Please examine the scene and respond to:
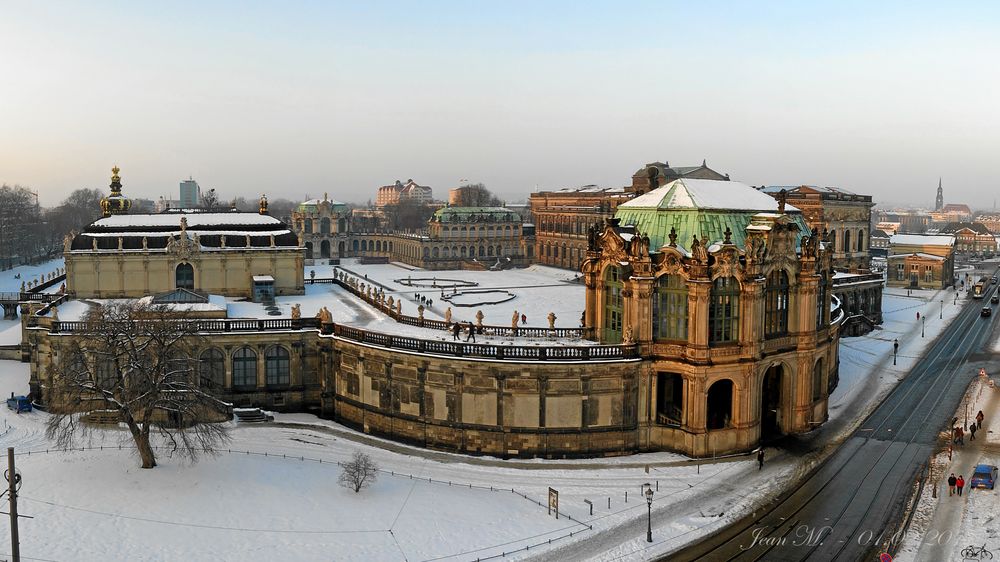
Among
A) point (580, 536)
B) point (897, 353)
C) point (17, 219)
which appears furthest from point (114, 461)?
point (17, 219)

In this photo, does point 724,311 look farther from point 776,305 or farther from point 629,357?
point 629,357

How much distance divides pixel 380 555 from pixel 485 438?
1360 centimetres

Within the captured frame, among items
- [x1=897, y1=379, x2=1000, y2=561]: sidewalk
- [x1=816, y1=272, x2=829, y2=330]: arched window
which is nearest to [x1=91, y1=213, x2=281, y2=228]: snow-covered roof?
[x1=816, y1=272, x2=829, y2=330]: arched window

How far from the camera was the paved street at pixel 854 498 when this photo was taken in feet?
114

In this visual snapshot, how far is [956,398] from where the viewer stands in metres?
61.8

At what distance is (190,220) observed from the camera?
77125 mm

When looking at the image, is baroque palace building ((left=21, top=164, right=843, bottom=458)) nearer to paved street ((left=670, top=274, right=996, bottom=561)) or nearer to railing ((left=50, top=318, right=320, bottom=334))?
railing ((left=50, top=318, right=320, bottom=334))

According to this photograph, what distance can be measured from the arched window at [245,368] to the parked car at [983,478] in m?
42.8

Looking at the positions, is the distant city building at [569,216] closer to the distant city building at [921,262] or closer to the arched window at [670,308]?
the distant city building at [921,262]

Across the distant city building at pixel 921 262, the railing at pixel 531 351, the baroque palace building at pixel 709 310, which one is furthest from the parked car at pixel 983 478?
the distant city building at pixel 921 262

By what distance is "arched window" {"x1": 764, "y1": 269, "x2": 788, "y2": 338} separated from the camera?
158 ft

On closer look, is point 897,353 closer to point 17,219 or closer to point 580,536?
point 580,536

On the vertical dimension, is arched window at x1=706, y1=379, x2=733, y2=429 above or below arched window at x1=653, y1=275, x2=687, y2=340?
below

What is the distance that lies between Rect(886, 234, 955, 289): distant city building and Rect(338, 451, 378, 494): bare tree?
12574cm
